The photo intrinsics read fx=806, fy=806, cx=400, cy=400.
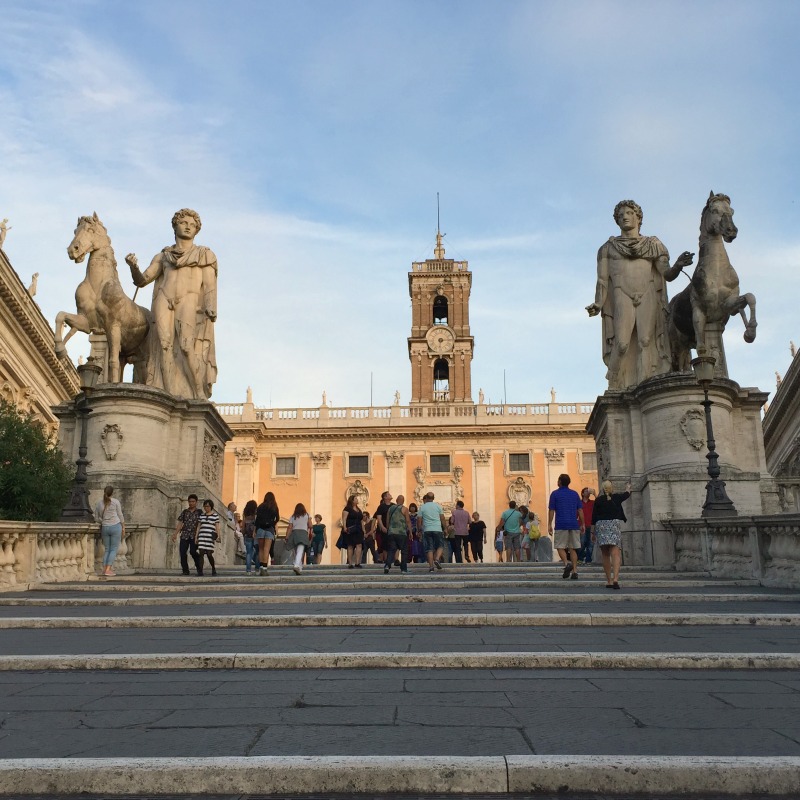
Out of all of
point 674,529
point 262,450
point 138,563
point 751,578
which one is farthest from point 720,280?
point 262,450

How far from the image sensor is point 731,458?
14.8 m

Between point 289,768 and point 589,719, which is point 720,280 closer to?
point 589,719

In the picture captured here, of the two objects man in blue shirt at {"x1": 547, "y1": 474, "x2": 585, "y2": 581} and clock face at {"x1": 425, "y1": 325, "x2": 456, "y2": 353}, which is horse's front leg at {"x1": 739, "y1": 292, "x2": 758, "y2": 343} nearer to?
man in blue shirt at {"x1": 547, "y1": 474, "x2": 585, "y2": 581}

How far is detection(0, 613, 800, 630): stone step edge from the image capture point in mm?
6934

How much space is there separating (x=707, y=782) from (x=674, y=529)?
1125cm

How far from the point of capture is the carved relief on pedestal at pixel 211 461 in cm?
1691

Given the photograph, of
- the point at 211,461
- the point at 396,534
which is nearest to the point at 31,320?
the point at 211,461

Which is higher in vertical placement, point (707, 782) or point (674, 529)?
point (674, 529)

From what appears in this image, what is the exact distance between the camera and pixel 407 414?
52.2 m

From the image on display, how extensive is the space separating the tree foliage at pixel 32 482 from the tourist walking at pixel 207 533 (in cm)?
368

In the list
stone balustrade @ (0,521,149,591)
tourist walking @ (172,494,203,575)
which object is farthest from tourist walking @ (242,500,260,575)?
stone balustrade @ (0,521,149,591)

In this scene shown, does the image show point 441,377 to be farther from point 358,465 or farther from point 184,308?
point 184,308

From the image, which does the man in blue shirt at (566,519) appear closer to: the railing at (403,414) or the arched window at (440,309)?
the railing at (403,414)

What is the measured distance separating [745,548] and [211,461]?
432 inches
